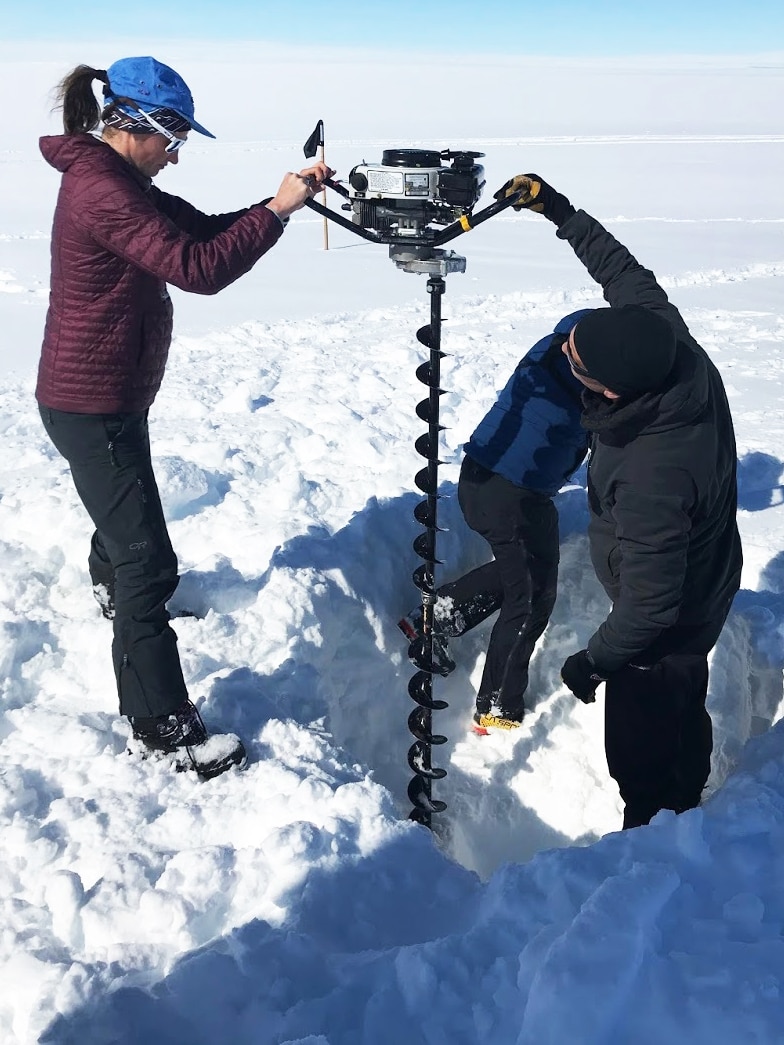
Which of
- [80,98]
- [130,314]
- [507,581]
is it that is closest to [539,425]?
[507,581]

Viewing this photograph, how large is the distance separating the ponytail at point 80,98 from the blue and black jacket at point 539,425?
1.67 meters

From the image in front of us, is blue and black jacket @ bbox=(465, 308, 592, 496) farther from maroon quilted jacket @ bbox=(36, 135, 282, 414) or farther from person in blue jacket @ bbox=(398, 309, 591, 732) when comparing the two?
maroon quilted jacket @ bbox=(36, 135, 282, 414)

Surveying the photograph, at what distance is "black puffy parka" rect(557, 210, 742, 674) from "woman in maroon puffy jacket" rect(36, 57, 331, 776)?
3.91ft

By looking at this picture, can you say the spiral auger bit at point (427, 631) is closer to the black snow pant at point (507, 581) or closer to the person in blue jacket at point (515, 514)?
the person in blue jacket at point (515, 514)

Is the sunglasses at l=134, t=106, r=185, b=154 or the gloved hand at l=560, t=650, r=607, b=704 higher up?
the sunglasses at l=134, t=106, r=185, b=154

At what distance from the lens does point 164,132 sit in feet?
8.46

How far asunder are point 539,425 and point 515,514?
393 mm

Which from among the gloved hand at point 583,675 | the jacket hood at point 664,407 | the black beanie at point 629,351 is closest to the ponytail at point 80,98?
the black beanie at point 629,351

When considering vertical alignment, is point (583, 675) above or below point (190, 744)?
above

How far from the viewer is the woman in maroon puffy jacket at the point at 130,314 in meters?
2.44

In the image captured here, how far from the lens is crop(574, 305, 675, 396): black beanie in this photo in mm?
2229

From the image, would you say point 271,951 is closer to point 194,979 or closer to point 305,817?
point 194,979

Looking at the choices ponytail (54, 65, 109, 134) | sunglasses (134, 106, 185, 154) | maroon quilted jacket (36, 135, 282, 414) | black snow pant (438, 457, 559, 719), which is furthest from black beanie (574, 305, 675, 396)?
ponytail (54, 65, 109, 134)

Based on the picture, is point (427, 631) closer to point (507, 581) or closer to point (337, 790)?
point (507, 581)
